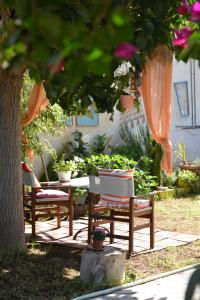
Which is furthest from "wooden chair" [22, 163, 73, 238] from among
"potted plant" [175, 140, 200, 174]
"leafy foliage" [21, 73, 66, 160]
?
"potted plant" [175, 140, 200, 174]

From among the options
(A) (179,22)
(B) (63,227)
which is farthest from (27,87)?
(A) (179,22)

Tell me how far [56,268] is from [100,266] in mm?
732

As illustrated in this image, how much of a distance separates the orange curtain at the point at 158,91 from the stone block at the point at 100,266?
164 centimetres

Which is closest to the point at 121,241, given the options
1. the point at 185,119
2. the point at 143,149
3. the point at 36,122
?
the point at 36,122

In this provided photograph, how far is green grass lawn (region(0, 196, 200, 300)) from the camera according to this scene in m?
4.75

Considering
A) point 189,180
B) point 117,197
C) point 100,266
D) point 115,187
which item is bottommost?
point 100,266

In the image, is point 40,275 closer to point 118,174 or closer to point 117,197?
point 117,197

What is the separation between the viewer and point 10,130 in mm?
5594

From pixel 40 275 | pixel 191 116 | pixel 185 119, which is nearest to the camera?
pixel 40 275

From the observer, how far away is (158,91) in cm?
572

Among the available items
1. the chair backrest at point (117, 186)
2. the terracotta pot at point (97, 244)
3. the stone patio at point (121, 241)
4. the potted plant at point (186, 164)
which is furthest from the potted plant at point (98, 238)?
the potted plant at point (186, 164)

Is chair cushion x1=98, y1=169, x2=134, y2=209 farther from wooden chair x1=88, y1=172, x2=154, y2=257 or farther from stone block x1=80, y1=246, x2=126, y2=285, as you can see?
stone block x1=80, y1=246, x2=126, y2=285

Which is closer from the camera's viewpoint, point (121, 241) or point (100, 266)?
point (100, 266)

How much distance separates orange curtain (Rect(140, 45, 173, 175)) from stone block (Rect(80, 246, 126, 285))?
164 cm
